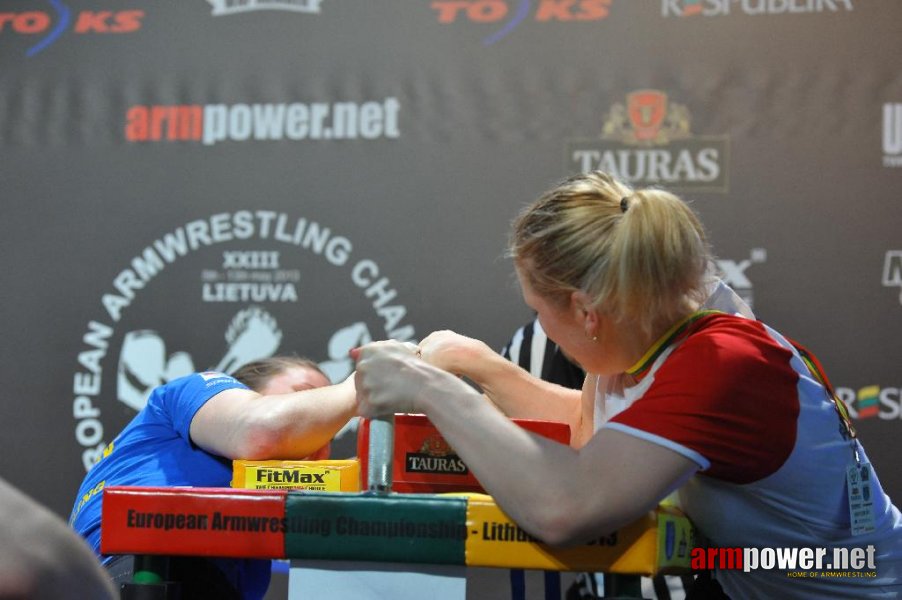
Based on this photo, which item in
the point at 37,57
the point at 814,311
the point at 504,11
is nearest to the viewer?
the point at 814,311

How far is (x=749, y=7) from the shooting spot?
2697 mm

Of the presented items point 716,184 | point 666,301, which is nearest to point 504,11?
point 716,184

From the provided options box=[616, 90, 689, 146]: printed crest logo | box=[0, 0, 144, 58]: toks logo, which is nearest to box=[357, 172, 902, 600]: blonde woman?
box=[616, 90, 689, 146]: printed crest logo

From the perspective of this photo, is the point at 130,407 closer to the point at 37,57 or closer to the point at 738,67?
the point at 37,57

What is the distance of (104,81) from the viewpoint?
2971 millimetres

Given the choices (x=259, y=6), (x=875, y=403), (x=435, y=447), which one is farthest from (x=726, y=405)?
(x=259, y=6)

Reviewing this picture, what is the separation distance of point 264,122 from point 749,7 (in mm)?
1412

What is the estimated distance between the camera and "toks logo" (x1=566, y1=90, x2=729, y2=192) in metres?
2.66

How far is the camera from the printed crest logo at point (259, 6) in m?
2.91

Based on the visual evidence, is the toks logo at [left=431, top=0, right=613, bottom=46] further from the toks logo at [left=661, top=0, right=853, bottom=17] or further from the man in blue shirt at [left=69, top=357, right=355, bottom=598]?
the man in blue shirt at [left=69, top=357, right=355, bottom=598]

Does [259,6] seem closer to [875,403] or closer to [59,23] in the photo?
[59,23]

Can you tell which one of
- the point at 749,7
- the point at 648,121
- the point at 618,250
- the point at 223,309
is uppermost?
the point at 749,7

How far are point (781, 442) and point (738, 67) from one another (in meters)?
1.76

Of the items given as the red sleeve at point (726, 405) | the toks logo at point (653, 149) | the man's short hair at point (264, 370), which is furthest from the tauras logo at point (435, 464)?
the toks logo at point (653, 149)
